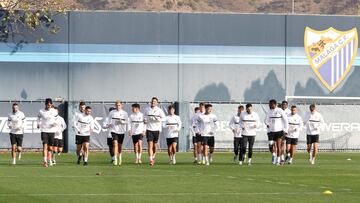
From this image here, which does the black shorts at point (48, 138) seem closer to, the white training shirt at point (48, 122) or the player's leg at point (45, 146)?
the player's leg at point (45, 146)

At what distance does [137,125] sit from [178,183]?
13.7m

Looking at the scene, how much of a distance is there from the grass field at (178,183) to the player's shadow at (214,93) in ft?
72.9

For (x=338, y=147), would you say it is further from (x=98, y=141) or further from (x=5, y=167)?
(x=5, y=167)

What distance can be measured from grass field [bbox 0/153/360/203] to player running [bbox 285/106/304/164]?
3.62 meters

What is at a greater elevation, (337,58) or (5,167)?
(337,58)

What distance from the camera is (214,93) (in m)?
59.1

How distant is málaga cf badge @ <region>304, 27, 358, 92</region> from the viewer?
60.6m

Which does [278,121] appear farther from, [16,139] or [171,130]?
[16,139]

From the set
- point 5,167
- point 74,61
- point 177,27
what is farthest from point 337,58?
point 5,167

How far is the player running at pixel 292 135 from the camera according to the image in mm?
40409

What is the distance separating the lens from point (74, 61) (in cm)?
5738

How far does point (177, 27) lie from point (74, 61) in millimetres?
5882

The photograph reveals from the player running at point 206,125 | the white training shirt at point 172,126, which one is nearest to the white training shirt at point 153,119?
the white training shirt at point 172,126

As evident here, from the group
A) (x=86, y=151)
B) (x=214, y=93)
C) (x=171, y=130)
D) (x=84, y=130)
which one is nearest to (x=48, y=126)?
(x=86, y=151)
